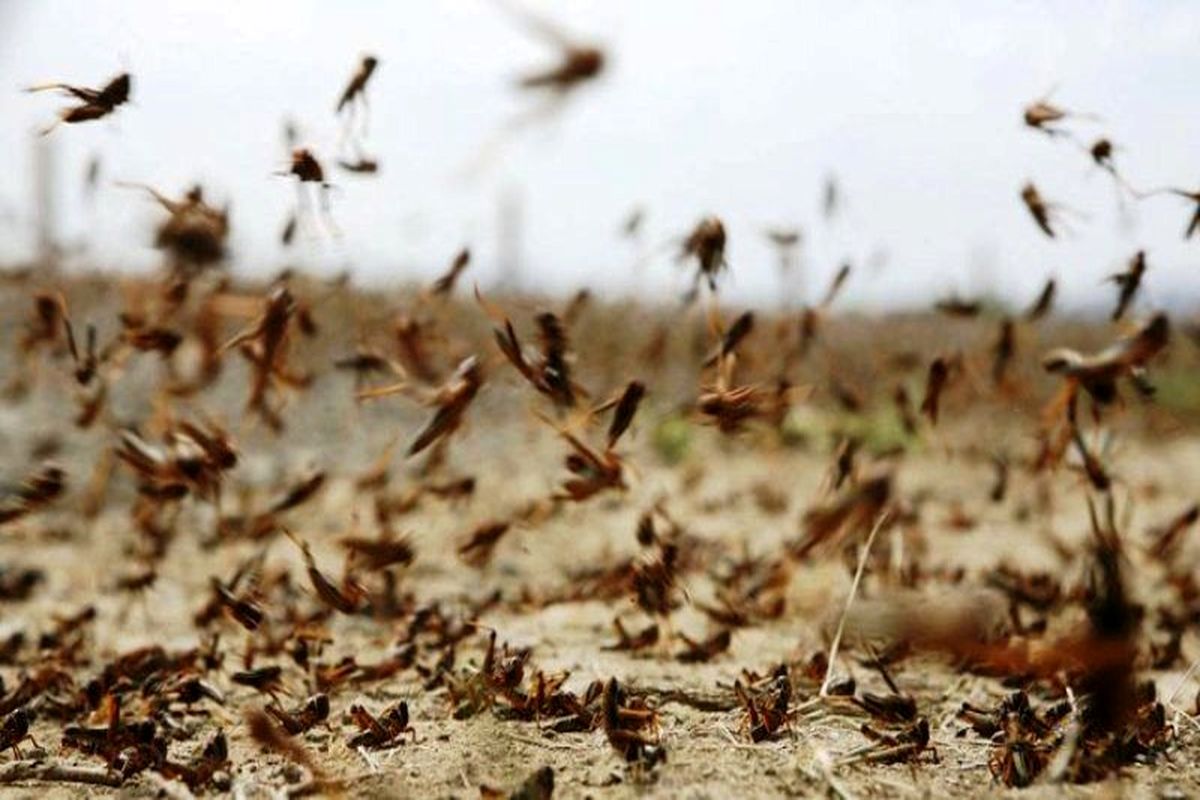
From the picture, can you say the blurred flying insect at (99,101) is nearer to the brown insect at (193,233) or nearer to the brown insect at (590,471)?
the brown insect at (193,233)

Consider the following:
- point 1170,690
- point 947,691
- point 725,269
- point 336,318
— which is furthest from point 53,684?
point 336,318

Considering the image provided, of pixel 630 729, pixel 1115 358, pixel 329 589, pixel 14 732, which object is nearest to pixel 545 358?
pixel 329 589

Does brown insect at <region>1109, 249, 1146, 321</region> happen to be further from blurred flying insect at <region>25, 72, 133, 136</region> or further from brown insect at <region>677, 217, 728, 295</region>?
blurred flying insect at <region>25, 72, 133, 136</region>

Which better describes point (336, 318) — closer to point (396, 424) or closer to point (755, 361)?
point (396, 424)

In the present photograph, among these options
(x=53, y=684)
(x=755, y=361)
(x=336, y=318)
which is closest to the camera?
(x=53, y=684)

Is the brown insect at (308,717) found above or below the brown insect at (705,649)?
above

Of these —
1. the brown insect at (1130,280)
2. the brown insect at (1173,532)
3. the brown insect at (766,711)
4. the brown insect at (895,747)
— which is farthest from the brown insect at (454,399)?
the brown insect at (1173,532)
